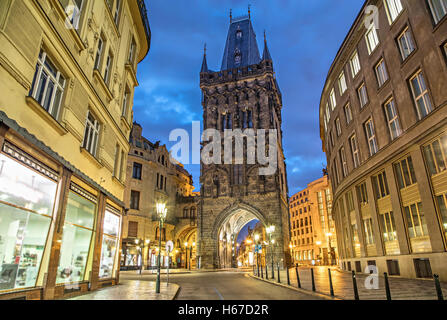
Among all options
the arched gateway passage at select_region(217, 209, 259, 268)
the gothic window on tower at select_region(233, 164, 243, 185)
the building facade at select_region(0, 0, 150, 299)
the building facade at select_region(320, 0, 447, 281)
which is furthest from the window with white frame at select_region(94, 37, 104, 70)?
the arched gateway passage at select_region(217, 209, 259, 268)

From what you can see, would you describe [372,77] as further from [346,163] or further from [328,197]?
[328,197]

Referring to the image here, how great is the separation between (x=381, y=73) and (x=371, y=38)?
8.90 ft

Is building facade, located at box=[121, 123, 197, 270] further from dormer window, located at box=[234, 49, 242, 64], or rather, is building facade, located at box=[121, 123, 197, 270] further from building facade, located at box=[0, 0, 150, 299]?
dormer window, located at box=[234, 49, 242, 64]

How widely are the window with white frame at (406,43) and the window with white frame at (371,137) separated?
4642 millimetres

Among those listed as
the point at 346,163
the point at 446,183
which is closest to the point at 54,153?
the point at 446,183

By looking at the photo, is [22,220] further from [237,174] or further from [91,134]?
[237,174]

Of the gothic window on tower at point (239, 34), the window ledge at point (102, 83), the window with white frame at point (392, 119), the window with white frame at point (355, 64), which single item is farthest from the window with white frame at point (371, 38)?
the gothic window on tower at point (239, 34)

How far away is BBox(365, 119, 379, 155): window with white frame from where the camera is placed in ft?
61.6

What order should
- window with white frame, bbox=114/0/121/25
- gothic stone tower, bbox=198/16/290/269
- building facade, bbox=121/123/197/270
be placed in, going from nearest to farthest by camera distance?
window with white frame, bbox=114/0/121/25 → building facade, bbox=121/123/197/270 → gothic stone tower, bbox=198/16/290/269

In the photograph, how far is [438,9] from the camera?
13.0 meters

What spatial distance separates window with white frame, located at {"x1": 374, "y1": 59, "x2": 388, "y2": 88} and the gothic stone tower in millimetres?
26290

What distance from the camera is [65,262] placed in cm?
959

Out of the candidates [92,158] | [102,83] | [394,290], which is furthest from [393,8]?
[92,158]
